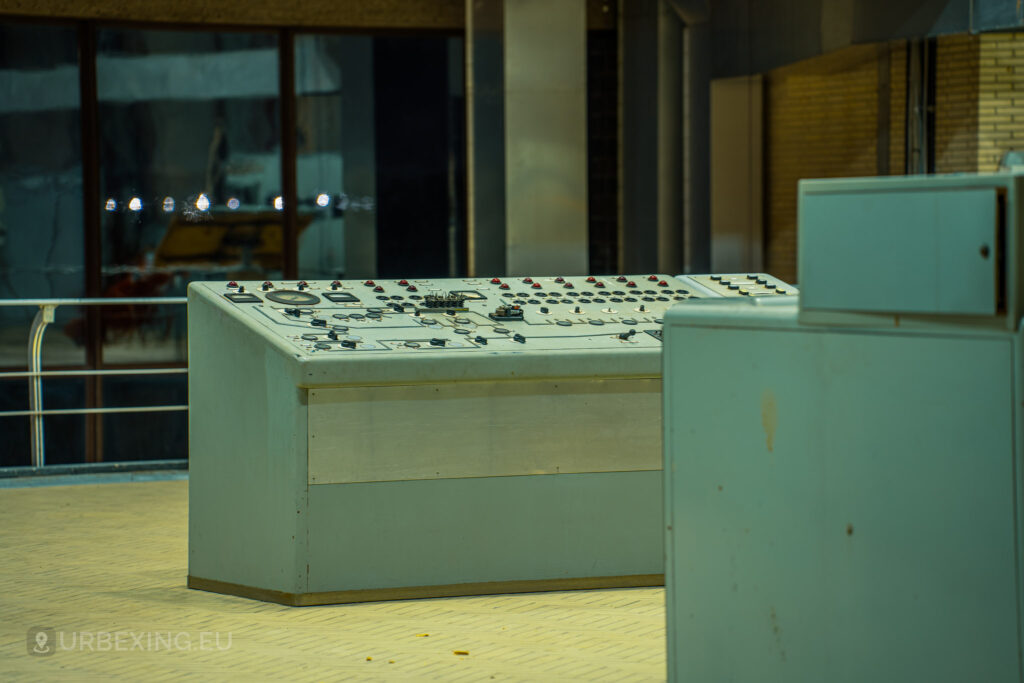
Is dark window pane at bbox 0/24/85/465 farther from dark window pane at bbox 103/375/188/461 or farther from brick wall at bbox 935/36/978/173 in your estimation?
brick wall at bbox 935/36/978/173

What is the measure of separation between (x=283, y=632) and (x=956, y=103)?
674 cm

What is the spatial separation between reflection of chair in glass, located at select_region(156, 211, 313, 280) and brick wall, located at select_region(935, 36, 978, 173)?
597 cm

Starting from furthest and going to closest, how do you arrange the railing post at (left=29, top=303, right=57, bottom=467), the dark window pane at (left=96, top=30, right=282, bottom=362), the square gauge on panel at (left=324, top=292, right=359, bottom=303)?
the dark window pane at (left=96, top=30, right=282, bottom=362) → the railing post at (left=29, top=303, right=57, bottom=467) → the square gauge on panel at (left=324, top=292, right=359, bottom=303)

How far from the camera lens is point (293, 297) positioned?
18.2 ft

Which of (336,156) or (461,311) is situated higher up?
(336,156)

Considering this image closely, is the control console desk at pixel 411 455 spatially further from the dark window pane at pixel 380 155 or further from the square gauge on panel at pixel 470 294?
the dark window pane at pixel 380 155

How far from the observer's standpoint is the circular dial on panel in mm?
5453

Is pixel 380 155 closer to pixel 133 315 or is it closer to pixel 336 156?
pixel 336 156

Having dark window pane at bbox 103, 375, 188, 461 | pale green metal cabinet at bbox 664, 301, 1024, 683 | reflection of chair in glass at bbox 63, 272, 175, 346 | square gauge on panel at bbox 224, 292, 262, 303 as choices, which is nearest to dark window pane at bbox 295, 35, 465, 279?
reflection of chair in glass at bbox 63, 272, 175, 346

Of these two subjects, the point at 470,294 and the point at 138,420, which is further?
the point at 138,420

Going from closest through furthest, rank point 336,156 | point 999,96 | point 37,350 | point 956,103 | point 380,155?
point 37,350 → point 999,96 → point 956,103 → point 336,156 → point 380,155

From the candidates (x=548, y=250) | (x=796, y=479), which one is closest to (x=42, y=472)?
(x=548, y=250)

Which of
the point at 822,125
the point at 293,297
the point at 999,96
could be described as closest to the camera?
the point at 293,297

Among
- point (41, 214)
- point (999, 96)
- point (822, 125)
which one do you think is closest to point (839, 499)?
point (999, 96)
